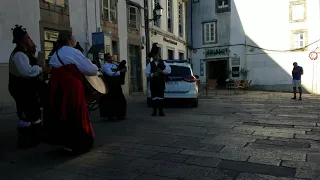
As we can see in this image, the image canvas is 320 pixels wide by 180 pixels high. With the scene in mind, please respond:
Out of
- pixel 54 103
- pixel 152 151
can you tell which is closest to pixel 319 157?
pixel 152 151

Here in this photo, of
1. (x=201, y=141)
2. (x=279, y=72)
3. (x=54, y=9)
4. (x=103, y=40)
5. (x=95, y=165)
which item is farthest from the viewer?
(x=279, y=72)

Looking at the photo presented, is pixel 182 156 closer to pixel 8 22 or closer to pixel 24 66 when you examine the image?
pixel 24 66

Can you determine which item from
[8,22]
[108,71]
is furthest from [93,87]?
[8,22]

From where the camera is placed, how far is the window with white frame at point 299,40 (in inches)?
1013

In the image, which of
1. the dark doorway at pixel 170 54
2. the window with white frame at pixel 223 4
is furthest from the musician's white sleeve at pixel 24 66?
the window with white frame at pixel 223 4

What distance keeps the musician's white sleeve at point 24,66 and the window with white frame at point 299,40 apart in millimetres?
24919

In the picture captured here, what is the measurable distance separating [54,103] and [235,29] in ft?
83.9

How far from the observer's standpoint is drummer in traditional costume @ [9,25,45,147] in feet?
16.4

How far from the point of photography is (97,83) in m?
5.05

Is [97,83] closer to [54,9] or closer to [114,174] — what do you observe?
[114,174]

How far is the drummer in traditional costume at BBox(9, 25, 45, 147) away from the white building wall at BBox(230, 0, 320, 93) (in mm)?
24505

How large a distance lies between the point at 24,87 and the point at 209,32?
25674 mm

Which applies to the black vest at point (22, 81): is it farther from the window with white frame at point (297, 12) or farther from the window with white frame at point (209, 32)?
the window with white frame at point (209, 32)

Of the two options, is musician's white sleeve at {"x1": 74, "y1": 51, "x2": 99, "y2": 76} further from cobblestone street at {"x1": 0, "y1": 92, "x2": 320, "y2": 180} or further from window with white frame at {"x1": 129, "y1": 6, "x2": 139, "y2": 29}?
window with white frame at {"x1": 129, "y1": 6, "x2": 139, "y2": 29}
